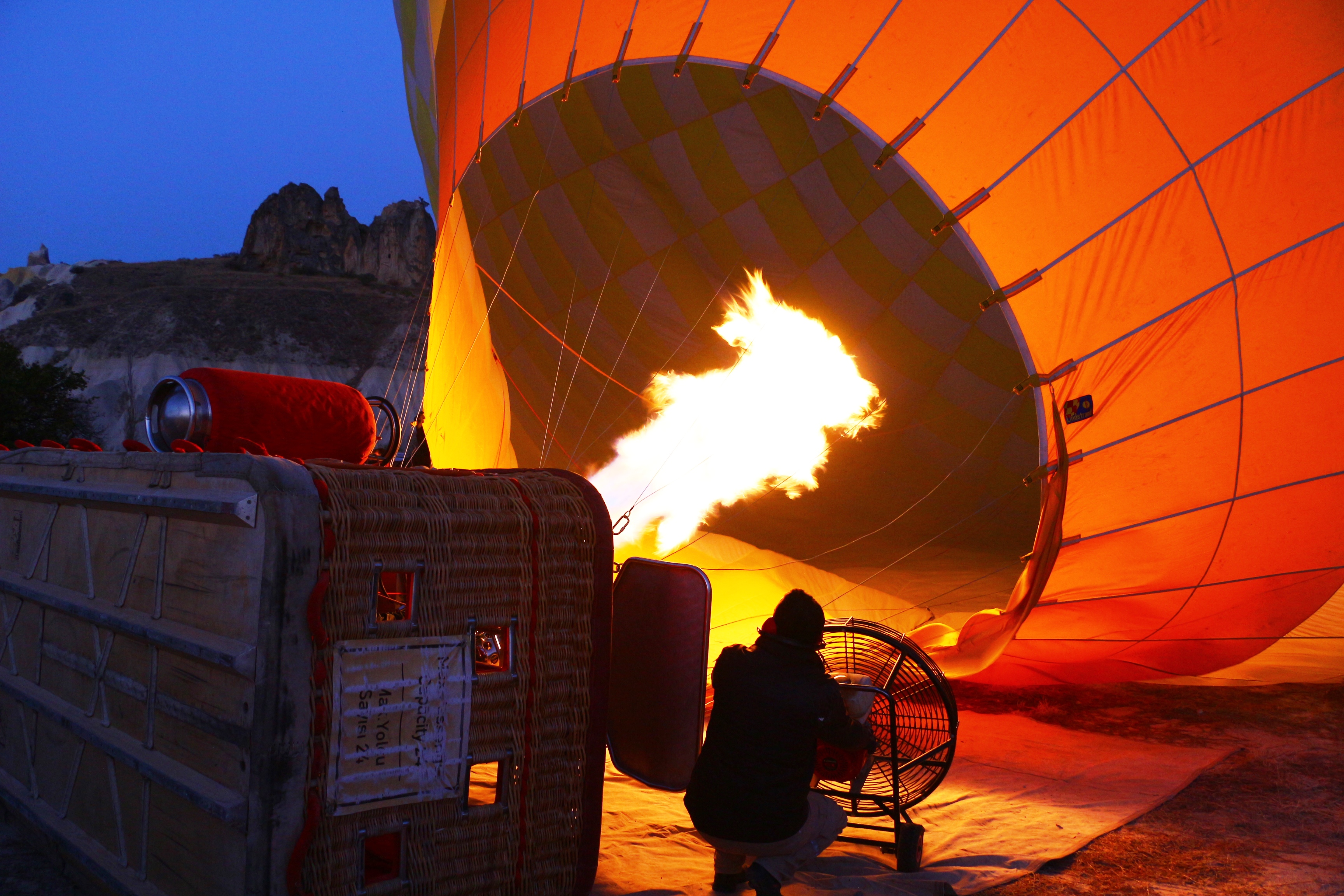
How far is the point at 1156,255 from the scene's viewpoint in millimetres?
3848

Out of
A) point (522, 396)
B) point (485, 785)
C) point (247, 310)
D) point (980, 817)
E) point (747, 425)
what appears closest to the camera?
point (485, 785)

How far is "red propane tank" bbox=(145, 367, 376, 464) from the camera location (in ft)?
8.10

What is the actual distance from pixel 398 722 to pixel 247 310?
36967 millimetres

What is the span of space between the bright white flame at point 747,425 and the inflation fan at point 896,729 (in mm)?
2860

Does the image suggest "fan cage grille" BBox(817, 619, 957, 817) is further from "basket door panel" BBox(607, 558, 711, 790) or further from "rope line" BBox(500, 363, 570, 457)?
"rope line" BBox(500, 363, 570, 457)

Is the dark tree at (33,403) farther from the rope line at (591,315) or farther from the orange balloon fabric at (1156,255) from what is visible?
the orange balloon fabric at (1156,255)

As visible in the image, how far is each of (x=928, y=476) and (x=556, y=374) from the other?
122 inches

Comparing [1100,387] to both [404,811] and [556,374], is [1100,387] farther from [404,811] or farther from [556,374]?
[556,374]

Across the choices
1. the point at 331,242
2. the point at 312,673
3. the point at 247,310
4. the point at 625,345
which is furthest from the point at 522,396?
the point at 331,242

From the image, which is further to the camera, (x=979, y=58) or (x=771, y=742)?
(x=979, y=58)

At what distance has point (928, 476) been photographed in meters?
7.32

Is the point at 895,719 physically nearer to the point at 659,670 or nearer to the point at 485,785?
the point at 659,670

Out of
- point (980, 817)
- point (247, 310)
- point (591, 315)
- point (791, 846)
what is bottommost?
point (980, 817)

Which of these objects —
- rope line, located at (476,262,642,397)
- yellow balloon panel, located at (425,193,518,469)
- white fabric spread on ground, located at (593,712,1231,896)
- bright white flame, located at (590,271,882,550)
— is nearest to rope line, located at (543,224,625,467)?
Result: rope line, located at (476,262,642,397)
